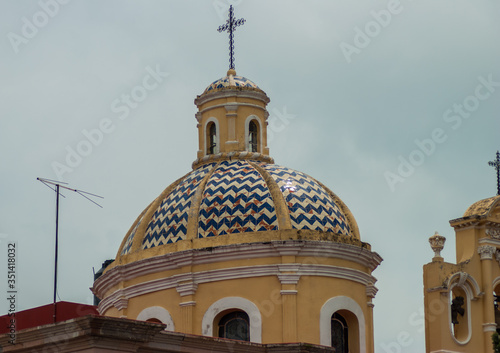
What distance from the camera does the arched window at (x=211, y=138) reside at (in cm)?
3029

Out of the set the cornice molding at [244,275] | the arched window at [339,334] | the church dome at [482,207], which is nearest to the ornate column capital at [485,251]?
the church dome at [482,207]

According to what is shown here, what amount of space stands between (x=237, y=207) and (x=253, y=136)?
10.3ft

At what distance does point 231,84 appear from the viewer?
3030 centimetres

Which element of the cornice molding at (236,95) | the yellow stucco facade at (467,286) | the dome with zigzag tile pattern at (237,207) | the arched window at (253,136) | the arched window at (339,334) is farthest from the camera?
the arched window at (253,136)

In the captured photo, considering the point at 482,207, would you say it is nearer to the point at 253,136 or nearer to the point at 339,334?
the point at 339,334

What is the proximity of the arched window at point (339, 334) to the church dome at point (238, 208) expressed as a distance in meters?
1.79

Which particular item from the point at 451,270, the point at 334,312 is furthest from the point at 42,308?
the point at 451,270

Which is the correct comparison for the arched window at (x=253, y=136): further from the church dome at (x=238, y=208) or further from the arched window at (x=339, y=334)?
the arched window at (x=339, y=334)

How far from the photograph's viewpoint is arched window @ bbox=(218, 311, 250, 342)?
2688 centimetres

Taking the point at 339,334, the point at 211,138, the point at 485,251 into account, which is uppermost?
the point at 211,138

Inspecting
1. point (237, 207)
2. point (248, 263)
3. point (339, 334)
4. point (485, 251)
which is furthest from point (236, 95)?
point (485, 251)

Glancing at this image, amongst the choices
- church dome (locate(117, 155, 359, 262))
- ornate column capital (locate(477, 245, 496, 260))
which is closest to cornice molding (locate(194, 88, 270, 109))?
church dome (locate(117, 155, 359, 262))

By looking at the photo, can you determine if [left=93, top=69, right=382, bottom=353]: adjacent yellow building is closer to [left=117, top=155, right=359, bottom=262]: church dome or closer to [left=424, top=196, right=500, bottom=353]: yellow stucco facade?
[left=117, top=155, right=359, bottom=262]: church dome

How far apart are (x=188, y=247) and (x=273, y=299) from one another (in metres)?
2.09
